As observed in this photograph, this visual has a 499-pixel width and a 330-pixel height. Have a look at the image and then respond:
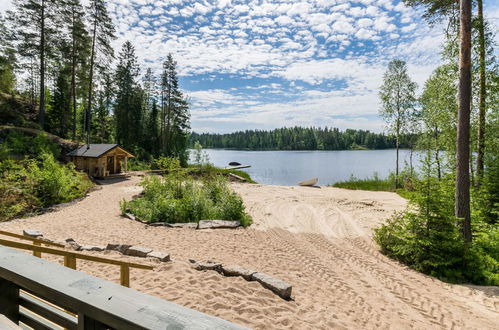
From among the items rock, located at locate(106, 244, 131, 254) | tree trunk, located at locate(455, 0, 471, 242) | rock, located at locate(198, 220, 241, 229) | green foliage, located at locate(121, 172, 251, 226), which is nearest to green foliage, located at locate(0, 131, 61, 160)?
green foliage, located at locate(121, 172, 251, 226)

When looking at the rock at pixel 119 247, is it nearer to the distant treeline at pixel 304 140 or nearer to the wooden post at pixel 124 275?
the wooden post at pixel 124 275

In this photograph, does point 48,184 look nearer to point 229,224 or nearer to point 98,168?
point 98,168

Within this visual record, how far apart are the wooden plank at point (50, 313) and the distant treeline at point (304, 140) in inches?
3575

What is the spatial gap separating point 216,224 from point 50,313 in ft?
25.7

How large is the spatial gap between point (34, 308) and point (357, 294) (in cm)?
499

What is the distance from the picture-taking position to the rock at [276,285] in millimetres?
4188

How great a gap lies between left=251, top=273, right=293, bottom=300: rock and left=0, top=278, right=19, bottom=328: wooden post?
357cm

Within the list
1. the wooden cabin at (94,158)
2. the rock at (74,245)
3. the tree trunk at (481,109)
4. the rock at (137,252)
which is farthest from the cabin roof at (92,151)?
the tree trunk at (481,109)

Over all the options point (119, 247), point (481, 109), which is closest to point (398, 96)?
point (481, 109)

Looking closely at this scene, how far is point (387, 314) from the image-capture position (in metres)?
4.22

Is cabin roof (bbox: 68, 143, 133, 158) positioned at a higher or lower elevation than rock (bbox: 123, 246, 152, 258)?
higher

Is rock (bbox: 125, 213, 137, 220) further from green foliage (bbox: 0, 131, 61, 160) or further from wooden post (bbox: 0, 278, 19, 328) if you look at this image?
green foliage (bbox: 0, 131, 61, 160)

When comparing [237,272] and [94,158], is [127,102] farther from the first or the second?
[237,272]

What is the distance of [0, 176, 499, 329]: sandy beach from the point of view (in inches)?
153
